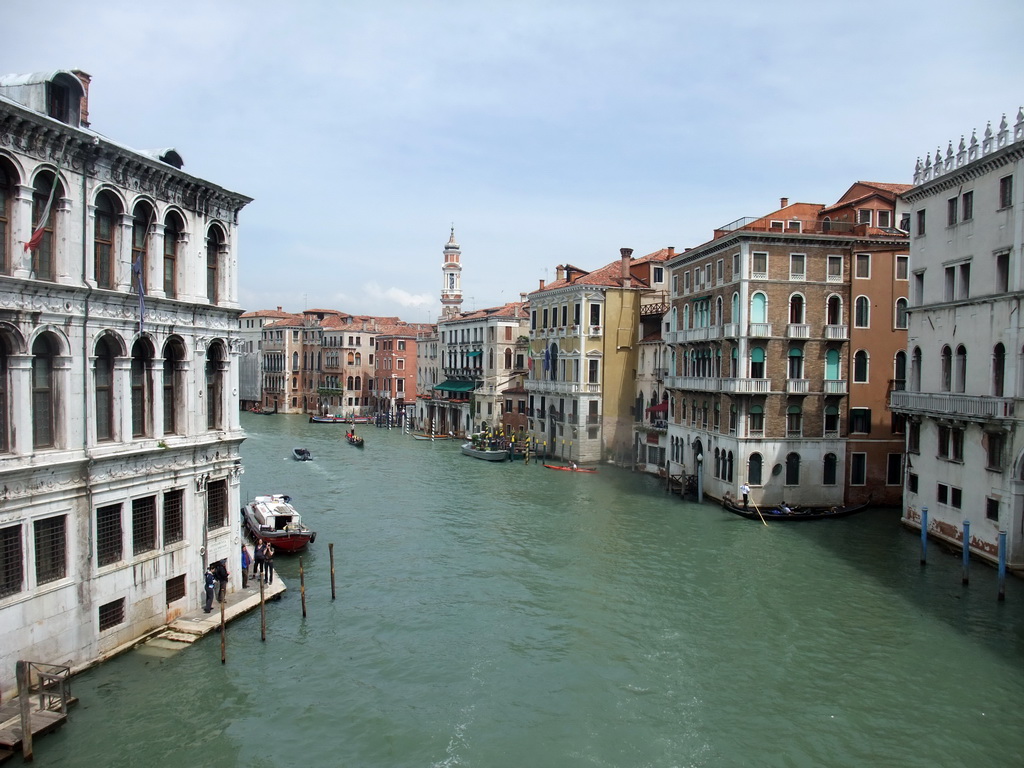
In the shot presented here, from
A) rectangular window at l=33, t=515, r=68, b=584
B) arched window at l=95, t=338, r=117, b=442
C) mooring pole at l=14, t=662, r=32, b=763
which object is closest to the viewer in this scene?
mooring pole at l=14, t=662, r=32, b=763

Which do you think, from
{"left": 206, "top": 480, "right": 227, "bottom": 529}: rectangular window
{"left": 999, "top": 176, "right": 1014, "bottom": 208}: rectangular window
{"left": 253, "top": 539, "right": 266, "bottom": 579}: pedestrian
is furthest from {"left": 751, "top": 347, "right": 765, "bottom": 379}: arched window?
{"left": 206, "top": 480, "right": 227, "bottom": 529}: rectangular window

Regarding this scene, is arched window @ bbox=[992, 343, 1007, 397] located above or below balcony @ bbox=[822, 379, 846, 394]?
above

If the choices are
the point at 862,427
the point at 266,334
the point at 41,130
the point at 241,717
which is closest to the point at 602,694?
the point at 241,717

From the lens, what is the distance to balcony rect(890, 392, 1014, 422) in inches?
795

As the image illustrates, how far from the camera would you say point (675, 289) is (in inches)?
1451

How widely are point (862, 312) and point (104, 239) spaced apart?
2587 cm

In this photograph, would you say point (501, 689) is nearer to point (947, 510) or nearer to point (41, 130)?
point (41, 130)

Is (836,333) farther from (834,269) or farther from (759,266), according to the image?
→ (759,266)

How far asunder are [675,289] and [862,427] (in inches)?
425

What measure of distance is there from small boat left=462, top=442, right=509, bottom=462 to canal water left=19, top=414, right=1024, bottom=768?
19537 mm

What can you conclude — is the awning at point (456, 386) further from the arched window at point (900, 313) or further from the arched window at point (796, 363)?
the arched window at point (900, 313)

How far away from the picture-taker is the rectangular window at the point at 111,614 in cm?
1359

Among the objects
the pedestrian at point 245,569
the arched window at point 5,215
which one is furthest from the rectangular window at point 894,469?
the arched window at point 5,215

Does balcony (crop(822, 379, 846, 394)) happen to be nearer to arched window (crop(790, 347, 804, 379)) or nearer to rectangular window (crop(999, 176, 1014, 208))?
arched window (crop(790, 347, 804, 379))
